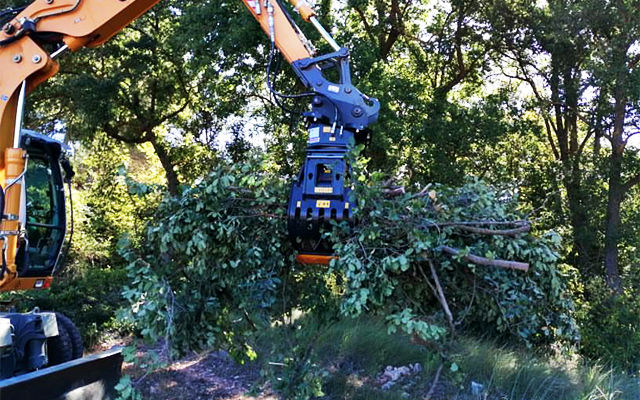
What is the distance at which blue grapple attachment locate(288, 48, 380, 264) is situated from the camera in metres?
3.94

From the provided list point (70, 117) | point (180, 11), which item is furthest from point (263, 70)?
point (70, 117)

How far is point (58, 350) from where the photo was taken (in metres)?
5.91

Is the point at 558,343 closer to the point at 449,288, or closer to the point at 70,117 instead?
the point at 449,288

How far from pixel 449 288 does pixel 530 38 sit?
10.9 metres

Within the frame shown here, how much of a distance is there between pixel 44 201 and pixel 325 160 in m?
3.70

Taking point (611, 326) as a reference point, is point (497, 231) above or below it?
above

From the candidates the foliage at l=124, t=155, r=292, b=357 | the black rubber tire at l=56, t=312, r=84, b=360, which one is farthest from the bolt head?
the black rubber tire at l=56, t=312, r=84, b=360

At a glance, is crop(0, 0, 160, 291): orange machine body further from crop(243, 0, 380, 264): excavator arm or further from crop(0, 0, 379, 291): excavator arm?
crop(243, 0, 380, 264): excavator arm

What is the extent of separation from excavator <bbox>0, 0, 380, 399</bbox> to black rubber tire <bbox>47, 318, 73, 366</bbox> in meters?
0.01

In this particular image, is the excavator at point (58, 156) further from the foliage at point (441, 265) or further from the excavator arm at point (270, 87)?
the foliage at point (441, 265)

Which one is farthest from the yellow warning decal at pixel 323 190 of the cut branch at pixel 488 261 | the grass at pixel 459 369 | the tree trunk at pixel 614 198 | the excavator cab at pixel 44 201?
the tree trunk at pixel 614 198

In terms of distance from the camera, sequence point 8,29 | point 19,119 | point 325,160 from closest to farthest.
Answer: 1. point 325,160
2. point 19,119
3. point 8,29

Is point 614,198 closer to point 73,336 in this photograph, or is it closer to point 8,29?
point 73,336

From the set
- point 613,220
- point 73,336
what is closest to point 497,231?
point 73,336
